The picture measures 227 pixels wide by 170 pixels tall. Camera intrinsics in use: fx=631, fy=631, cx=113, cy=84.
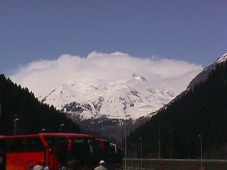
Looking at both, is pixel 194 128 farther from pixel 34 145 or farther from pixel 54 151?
pixel 54 151

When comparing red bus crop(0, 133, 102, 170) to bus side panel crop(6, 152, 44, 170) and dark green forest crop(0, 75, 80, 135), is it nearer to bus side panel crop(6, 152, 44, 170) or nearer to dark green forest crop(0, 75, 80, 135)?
bus side panel crop(6, 152, 44, 170)

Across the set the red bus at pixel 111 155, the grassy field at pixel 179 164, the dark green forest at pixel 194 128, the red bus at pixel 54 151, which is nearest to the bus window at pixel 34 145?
the red bus at pixel 54 151

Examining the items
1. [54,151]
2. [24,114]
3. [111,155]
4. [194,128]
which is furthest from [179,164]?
[194,128]

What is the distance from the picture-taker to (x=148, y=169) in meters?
86.5

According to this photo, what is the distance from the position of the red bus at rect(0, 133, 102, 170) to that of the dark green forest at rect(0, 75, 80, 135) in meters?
58.9

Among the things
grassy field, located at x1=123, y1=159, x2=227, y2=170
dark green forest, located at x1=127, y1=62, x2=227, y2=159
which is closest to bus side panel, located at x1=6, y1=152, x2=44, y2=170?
grassy field, located at x1=123, y1=159, x2=227, y2=170

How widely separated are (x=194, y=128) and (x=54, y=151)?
11616 centimetres

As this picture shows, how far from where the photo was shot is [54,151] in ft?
121

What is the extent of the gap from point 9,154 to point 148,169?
48.1 m

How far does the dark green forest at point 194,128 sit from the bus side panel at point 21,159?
7001 cm

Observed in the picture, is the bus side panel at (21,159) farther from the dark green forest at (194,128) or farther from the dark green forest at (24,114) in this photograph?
the dark green forest at (194,128)

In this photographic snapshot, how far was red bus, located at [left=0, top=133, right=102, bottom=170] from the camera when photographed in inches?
1441

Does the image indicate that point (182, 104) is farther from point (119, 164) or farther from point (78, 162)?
point (78, 162)

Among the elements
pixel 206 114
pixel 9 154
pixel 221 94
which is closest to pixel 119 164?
pixel 9 154
